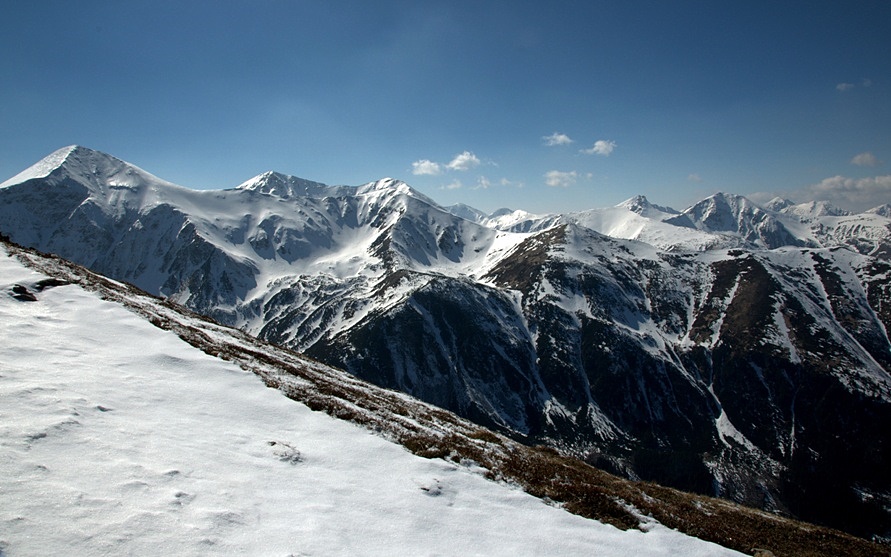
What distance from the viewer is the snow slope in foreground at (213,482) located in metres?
9.22

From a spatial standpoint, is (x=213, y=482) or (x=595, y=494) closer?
(x=213, y=482)

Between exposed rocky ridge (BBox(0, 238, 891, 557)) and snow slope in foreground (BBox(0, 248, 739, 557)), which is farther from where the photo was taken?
exposed rocky ridge (BBox(0, 238, 891, 557))

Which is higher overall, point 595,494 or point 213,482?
point 213,482

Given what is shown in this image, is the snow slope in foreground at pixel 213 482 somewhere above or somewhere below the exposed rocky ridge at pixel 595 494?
above

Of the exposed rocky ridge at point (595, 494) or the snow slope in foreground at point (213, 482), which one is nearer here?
the snow slope in foreground at point (213, 482)

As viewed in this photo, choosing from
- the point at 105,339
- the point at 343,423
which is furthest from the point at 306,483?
the point at 105,339

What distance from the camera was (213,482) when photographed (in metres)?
11.9

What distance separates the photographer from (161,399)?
17391 millimetres

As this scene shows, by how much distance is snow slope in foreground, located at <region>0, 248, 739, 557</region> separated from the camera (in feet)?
30.2

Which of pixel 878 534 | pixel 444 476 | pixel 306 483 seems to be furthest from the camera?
pixel 878 534

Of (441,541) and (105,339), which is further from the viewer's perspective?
(105,339)

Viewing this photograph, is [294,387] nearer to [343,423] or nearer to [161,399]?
[343,423]

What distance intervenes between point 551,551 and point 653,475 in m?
220

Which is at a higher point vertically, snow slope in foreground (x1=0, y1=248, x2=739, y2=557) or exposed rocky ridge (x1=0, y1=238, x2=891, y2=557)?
snow slope in foreground (x1=0, y1=248, x2=739, y2=557)
